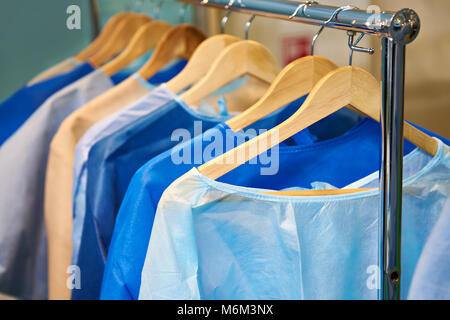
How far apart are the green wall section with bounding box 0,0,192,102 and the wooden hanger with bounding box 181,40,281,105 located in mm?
898

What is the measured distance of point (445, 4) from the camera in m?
0.80

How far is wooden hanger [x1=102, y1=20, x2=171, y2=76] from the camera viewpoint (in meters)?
1.03

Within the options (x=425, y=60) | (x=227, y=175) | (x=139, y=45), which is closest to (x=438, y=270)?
(x=227, y=175)

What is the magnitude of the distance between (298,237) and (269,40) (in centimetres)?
76

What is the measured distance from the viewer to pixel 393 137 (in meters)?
0.45

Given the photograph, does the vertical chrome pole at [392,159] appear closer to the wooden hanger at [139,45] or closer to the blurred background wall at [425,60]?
the blurred background wall at [425,60]

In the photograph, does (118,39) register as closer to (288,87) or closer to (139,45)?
(139,45)

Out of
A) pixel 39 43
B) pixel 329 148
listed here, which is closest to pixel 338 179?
pixel 329 148

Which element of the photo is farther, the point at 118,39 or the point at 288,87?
the point at 118,39

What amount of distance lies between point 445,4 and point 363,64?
8.4 inches

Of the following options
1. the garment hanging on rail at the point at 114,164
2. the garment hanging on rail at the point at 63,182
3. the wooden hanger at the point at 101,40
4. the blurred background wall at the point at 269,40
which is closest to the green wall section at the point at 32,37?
the blurred background wall at the point at 269,40

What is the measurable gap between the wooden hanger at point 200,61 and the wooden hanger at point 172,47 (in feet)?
0.40

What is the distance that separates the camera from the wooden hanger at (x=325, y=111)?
23.5 inches

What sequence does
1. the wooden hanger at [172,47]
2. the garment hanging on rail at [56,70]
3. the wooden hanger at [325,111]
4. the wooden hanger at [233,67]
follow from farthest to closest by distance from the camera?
1. the garment hanging on rail at [56,70]
2. the wooden hanger at [172,47]
3. the wooden hanger at [233,67]
4. the wooden hanger at [325,111]
